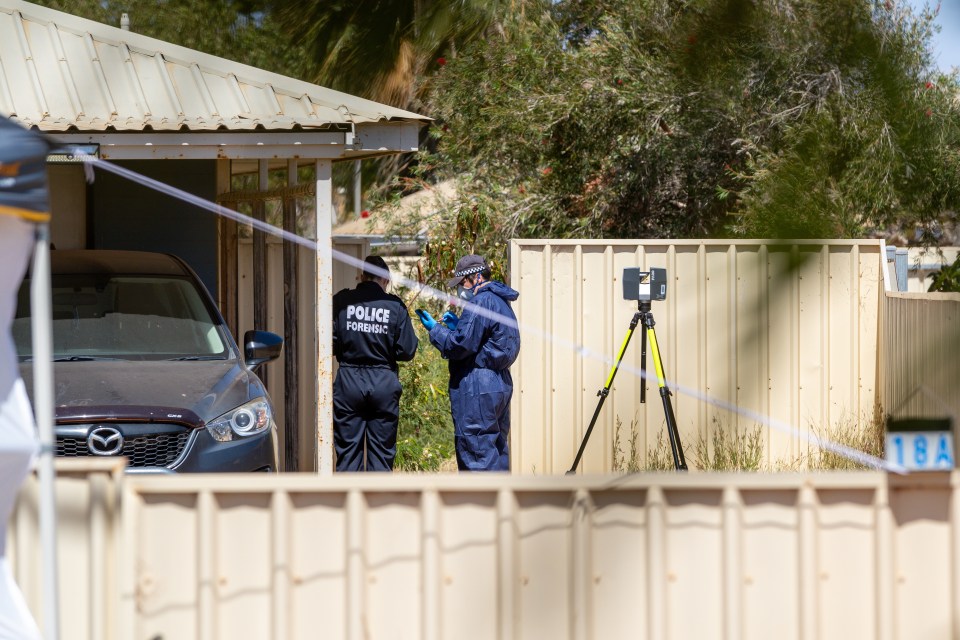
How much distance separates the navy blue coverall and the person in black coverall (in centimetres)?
35

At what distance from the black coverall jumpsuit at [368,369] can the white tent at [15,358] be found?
4.45 meters

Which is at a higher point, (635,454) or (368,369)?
(368,369)

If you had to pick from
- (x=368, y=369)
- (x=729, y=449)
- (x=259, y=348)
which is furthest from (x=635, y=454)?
(x=259, y=348)

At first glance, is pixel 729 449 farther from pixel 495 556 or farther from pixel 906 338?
pixel 495 556

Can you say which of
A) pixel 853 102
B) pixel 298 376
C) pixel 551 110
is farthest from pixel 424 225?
pixel 853 102

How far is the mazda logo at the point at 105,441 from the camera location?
219 inches

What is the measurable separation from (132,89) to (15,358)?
4521 millimetres

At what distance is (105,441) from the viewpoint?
219 inches

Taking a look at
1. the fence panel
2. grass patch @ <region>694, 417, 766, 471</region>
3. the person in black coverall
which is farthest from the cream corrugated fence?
grass patch @ <region>694, 417, 766, 471</region>

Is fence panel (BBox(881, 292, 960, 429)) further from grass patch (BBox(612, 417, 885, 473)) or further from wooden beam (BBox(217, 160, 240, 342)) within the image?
wooden beam (BBox(217, 160, 240, 342))

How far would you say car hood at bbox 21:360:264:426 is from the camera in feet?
18.4

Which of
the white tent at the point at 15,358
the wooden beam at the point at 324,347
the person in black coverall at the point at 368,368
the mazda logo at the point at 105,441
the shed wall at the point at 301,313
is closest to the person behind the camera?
the white tent at the point at 15,358

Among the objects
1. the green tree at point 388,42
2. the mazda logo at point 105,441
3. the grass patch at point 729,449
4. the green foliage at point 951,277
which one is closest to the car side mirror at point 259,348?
the mazda logo at point 105,441

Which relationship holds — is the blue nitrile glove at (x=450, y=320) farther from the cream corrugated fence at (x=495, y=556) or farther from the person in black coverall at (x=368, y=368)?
the cream corrugated fence at (x=495, y=556)
